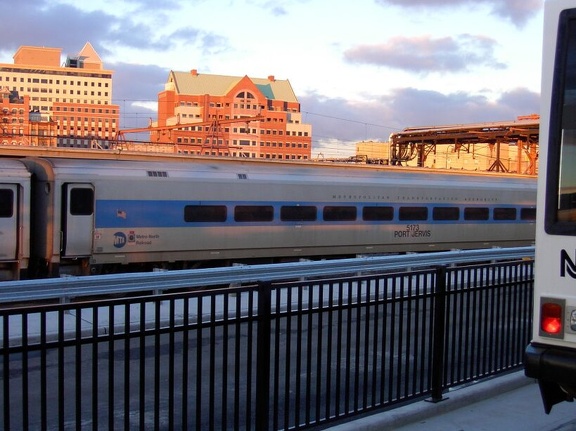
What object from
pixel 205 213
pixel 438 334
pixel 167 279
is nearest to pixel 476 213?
pixel 205 213

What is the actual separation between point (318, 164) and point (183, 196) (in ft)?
35.5

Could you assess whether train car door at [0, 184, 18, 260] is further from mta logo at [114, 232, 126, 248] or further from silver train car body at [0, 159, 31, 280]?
mta logo at [114, 232, 126, 248]

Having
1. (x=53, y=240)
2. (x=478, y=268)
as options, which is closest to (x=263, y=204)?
(x=53, y=240)

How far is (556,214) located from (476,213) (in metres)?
21.5

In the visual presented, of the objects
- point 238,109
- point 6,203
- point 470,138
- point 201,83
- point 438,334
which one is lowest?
point 438,334

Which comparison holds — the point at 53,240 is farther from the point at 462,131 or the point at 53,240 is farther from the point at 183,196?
the point at 462,131

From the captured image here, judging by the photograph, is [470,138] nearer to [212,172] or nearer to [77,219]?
[212,172]

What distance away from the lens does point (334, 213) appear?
71.1 ft

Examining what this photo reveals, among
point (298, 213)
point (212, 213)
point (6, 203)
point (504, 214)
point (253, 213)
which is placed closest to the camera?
point (6, 203)

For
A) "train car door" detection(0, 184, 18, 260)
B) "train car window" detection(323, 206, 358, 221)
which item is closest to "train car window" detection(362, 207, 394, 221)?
"train car window" detection(323, 206, 358, 221)

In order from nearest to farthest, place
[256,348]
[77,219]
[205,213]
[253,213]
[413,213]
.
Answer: [256,348] → [77,219] → [205,213] → [253,213] → [413,213]

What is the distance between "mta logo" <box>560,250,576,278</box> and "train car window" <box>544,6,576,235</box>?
15 cm

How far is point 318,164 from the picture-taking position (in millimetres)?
28750

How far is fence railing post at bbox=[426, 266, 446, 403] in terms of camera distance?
6215 mm
